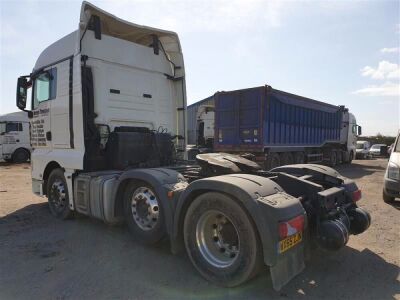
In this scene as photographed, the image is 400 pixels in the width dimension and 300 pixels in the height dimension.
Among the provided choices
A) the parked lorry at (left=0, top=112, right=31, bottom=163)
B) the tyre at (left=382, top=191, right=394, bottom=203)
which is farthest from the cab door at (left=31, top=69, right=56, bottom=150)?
the parked lorry at (left=0, top=112, right=31, bottom=163)

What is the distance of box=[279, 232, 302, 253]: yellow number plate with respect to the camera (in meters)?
3.12

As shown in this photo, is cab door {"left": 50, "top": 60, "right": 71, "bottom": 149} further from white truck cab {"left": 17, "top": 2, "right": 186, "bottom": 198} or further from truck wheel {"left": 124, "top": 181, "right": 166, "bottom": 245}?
truck wheel {"left": 124, "top": 181, "right": 166, "bottom": 245}

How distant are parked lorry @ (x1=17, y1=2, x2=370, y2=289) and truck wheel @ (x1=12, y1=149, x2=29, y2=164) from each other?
1503cm

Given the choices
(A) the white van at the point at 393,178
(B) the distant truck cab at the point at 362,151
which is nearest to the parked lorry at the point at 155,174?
(A) the white van at the point at 393,178

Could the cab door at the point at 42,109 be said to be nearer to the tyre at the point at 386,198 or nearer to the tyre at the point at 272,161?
the tyre at the point at 386,198

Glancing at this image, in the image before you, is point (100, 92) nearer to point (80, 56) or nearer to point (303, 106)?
point (80, 56)

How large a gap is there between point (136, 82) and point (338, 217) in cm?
427

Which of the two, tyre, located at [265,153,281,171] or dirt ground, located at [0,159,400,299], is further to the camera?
tyre, located at [265,153,281,171]

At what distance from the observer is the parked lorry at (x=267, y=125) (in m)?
12.8

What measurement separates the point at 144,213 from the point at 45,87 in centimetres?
346

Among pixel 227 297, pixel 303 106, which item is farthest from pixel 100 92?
pixel 303 106

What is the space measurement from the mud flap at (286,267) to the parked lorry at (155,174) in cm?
1

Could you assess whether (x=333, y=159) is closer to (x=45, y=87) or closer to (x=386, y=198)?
(x=386, y=198)

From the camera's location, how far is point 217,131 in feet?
46.7
